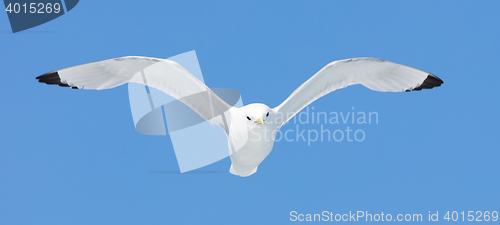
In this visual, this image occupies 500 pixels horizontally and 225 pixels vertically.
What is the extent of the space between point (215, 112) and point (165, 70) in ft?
2.10

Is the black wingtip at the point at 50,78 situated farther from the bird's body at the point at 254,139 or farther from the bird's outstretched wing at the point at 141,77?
the bird's body at the point at 254,139

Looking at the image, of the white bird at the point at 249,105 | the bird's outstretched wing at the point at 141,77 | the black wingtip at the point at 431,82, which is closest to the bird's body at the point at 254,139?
the white bird at the point at 249,105

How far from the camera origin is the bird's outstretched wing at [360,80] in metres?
3.89

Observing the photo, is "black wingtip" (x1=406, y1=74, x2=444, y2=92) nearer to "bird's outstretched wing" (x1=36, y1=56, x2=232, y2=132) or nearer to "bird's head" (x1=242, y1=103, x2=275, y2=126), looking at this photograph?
"bird's head" (x1=242, y1=103, x2=275, y2=126)

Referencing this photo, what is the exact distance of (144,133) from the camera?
4.38 meters

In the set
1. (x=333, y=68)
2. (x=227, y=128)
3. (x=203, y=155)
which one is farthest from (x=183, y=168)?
(x=333, y=68)

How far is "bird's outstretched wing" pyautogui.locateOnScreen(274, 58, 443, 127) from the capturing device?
3.89 m

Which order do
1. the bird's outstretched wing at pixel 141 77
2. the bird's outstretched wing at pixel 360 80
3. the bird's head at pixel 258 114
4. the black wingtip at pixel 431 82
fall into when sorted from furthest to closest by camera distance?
the black wingtip at pixel 431 82 < the bird's outstretched wing at pixel 360 80 < the bird's outstretched wing at pixel 141 77 < the bird's head at pixel 258 114

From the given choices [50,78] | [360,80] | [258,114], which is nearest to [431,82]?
[360,80]

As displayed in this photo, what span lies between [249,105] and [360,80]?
126cm

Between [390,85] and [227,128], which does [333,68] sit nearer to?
[390,85]

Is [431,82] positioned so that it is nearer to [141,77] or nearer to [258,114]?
[258,114]

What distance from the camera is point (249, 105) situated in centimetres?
364

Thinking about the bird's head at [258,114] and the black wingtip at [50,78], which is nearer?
the bird's head at [258,114]
